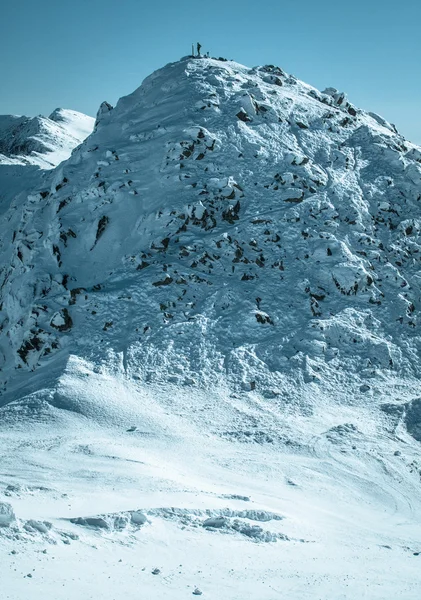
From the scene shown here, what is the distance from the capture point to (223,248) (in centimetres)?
4334

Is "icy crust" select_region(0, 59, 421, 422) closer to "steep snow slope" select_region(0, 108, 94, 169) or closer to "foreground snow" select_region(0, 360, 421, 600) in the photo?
"foreground snow" select_region(0, 360, 421, 600)

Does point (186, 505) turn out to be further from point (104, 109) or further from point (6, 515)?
point (104, 109)

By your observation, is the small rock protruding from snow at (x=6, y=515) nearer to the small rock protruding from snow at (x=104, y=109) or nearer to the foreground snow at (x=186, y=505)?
the foreground snow at (x=186, y=505)

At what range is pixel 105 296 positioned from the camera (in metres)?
40.2

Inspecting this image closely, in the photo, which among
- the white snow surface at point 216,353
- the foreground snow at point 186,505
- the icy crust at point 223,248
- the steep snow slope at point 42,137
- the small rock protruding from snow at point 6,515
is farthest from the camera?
the steep snow slope at point 42,137

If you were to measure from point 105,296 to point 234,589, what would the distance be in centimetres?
2556

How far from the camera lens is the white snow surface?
19.9 m

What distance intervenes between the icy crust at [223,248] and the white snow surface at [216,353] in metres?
0.17

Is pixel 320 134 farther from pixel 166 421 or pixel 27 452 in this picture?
pixel 27 452

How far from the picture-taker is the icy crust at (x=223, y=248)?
38031 millimetres

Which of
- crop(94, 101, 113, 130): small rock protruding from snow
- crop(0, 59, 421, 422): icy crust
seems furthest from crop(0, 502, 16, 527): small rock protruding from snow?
crop(94, 101, 113, 130): small rock protruding from snow

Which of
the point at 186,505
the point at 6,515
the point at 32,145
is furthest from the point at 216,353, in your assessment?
the point at 32,145

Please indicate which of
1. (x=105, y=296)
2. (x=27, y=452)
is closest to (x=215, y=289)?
(x=105, y=296)

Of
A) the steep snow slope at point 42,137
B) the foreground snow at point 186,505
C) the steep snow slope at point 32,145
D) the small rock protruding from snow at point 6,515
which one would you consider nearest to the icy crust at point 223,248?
the foreground snow at point 186,505
